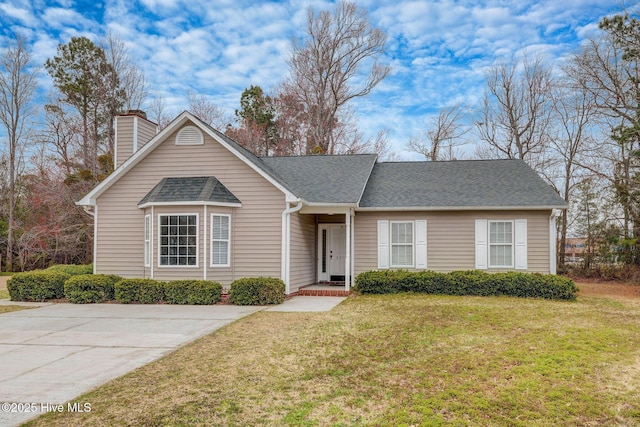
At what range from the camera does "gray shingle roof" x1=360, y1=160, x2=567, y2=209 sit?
1536 centimetres

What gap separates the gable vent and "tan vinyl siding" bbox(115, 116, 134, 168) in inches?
82.7

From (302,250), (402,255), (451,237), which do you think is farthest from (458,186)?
(302,250)

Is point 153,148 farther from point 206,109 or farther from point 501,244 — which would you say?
point 206,109

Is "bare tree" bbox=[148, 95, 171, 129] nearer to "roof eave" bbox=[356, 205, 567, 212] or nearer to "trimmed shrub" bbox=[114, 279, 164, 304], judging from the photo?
"roof eave" bbox=[356, 205, 567, 212]

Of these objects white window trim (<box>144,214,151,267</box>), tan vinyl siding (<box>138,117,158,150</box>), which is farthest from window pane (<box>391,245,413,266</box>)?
tan vinyl siding (<box>138,117,158,150</box>)

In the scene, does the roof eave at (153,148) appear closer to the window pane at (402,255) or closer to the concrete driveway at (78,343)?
the concrete driveway at (78,343)

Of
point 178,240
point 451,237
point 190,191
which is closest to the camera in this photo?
point 178,240

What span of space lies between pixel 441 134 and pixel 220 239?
21.7m

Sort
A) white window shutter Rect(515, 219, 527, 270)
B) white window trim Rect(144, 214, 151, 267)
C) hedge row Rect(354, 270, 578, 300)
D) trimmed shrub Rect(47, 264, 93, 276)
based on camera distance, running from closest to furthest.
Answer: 1. hedge row Rect(354, 270, 578, 300)
2. white window trim Rect(144, 214, 151, 267)
3. white window shutter Rect(515, 219, 527, 270)
4. trimmed shrub Rect(47, 264, 93, 276)

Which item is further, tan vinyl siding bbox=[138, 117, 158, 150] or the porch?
tan vinyl siding bbox=[138, 117, 158, 150]

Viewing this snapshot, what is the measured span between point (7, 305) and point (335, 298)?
848 cm

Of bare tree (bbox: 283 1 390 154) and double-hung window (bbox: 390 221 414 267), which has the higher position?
bare tree (bbox: 283 1 390 154)

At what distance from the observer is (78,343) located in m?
8.03

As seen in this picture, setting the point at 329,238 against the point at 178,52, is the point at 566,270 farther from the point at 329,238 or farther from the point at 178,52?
the point at 178,52
